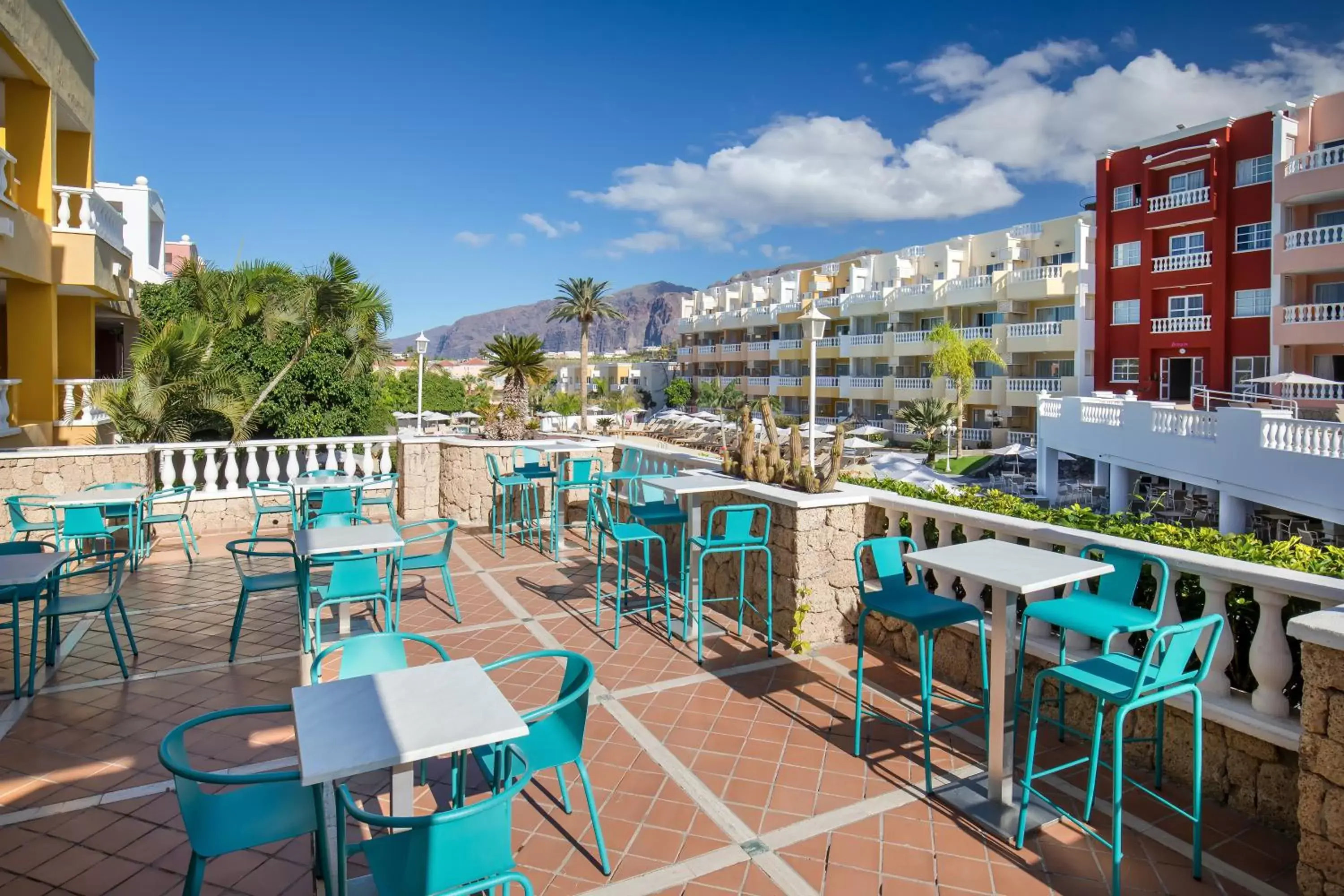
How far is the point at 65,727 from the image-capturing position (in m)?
4.43

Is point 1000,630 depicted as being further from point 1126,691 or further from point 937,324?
point 937,324

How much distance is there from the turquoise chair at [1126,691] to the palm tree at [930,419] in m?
32.6

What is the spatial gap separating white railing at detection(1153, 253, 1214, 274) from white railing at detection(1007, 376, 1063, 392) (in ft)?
19.7

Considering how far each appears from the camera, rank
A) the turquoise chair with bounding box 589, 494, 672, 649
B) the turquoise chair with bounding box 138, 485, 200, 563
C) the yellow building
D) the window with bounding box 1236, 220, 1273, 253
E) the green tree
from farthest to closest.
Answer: the green tree
the window with bounding box 1236, 220, 1273, 253
the yellow building
the turquoise chair with bounding box 138, 485, 200, 563
the turquoise chair with bounding box 589, 494, 672, 649

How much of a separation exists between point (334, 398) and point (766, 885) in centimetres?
1516

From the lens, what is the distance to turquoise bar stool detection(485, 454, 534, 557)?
939 centimetres

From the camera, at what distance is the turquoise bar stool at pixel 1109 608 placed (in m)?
3.28

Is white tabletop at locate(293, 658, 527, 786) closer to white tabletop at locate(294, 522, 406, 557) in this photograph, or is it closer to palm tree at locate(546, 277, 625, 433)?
Answer: white tabletop at locate(294, 522, 406, 557)

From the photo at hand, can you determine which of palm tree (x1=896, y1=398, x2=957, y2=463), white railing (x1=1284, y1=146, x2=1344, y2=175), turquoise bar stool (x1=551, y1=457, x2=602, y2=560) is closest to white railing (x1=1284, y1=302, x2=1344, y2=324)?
white railing (x1=1284, y1=146, x2=1344, y2=175)

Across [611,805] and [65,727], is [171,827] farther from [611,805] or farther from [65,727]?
[611,805]

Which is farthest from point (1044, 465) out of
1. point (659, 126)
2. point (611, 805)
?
point (659, 126)

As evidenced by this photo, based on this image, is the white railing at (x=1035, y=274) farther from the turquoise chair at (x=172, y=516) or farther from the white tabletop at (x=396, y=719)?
the white tabletop at (x=396, y=719)

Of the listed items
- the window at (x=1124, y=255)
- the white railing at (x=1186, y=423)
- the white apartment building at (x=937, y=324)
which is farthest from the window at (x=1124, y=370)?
the white railing at (x=1186, y=423)

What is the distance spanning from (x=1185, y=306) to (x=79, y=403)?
35.9 m
